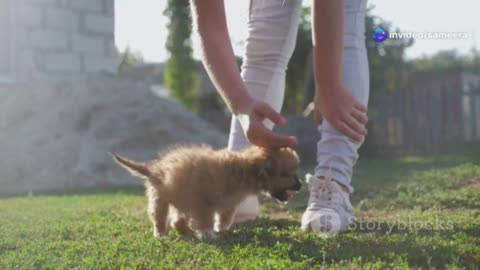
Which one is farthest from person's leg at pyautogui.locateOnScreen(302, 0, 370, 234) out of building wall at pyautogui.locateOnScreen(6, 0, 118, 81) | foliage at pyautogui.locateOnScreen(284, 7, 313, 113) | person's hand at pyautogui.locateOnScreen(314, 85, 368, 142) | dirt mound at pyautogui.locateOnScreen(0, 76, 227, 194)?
foliage at pyautogui.locateOnScreen(284, 7, 313, 113)

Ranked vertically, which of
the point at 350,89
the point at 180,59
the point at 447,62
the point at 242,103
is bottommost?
the point at 242,103

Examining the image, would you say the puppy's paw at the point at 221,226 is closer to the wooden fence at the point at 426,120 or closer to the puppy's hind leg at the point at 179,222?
the puppy's hind leg at the point at 179,222

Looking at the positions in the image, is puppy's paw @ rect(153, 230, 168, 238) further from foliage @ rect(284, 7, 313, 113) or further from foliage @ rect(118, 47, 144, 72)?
foliage @ rect(118, 47, 144, 72)

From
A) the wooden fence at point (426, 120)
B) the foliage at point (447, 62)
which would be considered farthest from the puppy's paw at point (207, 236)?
the foliage at point (447, 62)

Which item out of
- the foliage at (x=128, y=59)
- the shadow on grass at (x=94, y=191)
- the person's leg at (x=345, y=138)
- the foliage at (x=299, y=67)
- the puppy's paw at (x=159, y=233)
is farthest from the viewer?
the foliage at (x=128, y=59)

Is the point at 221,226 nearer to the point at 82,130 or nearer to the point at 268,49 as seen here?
the point at 268,49

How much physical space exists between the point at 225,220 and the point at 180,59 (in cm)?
1430

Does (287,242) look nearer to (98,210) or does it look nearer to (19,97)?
(98,210)

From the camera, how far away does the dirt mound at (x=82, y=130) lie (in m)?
8.29

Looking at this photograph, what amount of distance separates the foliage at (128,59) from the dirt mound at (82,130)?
23791 mm

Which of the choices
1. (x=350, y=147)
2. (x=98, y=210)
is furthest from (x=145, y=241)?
(x=98, y=210)

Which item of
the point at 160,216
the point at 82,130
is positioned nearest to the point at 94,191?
the point at 82,130

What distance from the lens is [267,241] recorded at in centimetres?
296

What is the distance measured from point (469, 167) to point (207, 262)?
419cm
